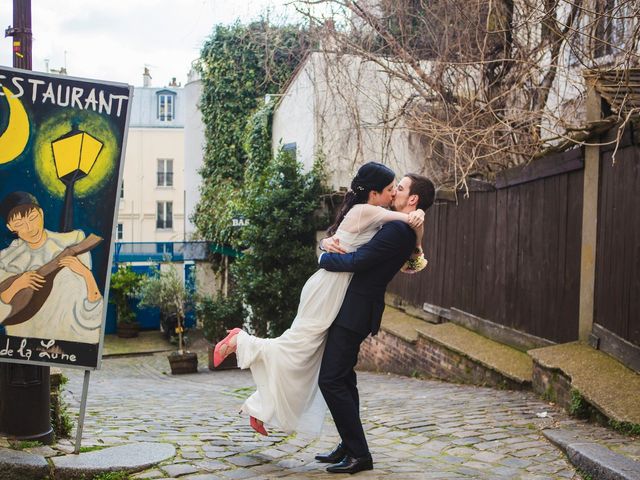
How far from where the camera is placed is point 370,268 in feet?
15.1

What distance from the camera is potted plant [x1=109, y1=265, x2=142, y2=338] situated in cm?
2561

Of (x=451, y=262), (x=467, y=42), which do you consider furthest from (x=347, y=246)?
(x=467, y=42)

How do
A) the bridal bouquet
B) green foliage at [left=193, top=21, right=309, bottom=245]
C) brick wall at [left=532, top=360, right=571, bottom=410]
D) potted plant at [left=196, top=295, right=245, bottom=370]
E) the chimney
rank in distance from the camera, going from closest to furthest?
the bridal bouquet, brick wall at [left=532, top=360, right=571, bottom=410], potted plant at [left=196, top=295, right=245, bottom=370], green foliage at [left=193, top=21, right=309, bottom=245], the chimney

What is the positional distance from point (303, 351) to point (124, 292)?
71.8 feet

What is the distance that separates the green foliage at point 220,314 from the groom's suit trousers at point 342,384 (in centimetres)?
1264

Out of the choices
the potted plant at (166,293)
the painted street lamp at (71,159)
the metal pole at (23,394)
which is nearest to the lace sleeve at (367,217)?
the painted street lamp at (71,159)

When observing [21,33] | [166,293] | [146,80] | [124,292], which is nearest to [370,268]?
[21,33]

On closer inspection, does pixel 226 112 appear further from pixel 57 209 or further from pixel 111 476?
pixel 111 476

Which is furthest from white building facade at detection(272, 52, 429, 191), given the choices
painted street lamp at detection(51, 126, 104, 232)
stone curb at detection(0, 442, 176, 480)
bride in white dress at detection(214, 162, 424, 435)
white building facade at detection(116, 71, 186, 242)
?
white building facade at detection(116, 71, 186, 242)

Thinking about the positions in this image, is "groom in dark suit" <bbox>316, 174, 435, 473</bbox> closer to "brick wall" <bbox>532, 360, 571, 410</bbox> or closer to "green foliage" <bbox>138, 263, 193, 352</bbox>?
"brick wall" <bbox>532, 360, 571, 410</bbox>

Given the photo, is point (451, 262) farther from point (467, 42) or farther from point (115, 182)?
point (115, 182)

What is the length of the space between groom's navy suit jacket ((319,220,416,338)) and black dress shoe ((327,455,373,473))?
2.49 ft

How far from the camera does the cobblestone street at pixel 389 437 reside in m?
4.70

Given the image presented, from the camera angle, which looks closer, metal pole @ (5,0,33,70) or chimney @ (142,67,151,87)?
metal pole @ (5,0,33,70)
